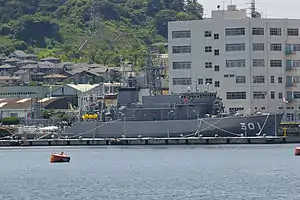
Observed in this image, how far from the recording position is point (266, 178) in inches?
2968

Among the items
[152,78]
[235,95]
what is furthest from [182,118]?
[235,95]

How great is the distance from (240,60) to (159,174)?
2156 inches

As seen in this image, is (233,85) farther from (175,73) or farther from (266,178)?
(266,178)

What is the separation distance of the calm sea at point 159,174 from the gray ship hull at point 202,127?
247 inches

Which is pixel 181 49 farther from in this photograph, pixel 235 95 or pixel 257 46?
pixel 257 46

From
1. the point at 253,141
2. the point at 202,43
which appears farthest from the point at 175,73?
the point at 253,141

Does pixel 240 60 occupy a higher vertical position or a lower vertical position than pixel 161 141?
higher

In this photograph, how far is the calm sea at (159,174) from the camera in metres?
66.9

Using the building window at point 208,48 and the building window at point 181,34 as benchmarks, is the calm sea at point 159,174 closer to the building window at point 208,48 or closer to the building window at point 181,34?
the building window at point 208,48

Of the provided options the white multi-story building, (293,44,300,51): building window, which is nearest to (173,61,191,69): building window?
the white multi-story building

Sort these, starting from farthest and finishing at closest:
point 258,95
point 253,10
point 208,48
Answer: point 253,10
point 208,48
point 258,95

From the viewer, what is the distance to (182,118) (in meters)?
123

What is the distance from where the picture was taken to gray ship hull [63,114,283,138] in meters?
121

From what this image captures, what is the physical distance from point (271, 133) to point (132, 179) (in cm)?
4653
